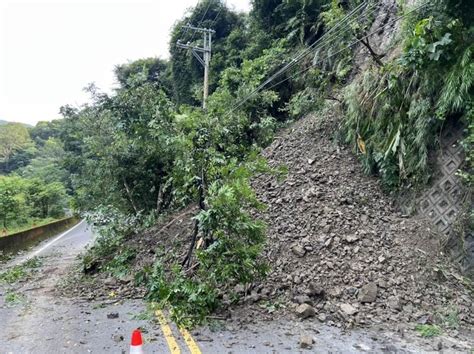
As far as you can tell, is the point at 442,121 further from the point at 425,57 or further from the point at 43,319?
the point at 43,319

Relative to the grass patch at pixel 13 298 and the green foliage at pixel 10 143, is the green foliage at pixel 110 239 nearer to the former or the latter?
the grass patch at pixel 13 298

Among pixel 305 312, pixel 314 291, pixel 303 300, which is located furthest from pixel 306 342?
pixel 314 291

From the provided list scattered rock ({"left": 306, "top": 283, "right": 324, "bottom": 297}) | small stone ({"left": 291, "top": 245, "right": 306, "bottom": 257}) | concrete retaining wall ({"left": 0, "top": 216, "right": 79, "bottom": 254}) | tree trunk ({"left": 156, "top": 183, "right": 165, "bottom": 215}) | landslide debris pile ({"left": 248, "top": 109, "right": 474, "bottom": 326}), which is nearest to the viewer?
landslide debris pile ({"left": 248, "top": 109, "right": 474, "bottom": 326})

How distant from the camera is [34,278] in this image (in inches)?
355

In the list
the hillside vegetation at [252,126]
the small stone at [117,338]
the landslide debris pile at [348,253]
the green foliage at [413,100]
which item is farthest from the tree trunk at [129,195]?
the small stone at [117,338]

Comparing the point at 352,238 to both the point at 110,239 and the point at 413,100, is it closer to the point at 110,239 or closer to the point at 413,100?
the point at 413,100

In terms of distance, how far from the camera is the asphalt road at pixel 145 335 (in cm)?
423

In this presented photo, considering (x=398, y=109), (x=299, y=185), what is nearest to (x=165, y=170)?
(x=299, y=185)

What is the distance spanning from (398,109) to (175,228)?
19.0 ft

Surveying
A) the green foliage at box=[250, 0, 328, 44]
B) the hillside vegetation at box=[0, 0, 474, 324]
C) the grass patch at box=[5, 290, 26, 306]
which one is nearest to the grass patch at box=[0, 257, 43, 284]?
the grass patch at box=[5, 290, 26, 306]

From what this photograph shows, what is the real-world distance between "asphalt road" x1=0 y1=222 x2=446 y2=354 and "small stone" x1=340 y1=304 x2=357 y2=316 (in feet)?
1.38

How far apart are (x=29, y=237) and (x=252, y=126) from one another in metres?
11.4

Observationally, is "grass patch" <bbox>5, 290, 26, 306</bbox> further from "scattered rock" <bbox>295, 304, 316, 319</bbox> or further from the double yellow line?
"scattered rock" <bbox>295, 304, 316, 319</bbox>

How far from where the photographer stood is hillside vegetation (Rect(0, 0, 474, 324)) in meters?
5.48
